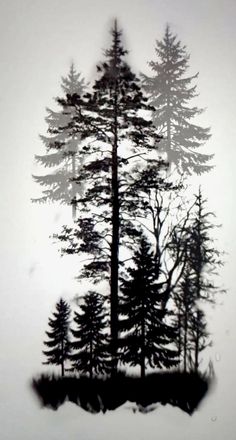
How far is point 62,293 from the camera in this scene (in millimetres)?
6438

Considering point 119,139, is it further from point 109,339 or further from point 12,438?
point 12,438

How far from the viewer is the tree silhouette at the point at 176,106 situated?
269 inches

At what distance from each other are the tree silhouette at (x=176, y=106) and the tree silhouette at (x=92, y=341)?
3.24m

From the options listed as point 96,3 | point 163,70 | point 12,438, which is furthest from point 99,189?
point 12,438

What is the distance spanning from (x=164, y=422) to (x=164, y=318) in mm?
2085

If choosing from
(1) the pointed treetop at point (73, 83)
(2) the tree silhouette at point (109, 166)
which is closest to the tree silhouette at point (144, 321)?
(2) the tree silhouette at point (109, 166)

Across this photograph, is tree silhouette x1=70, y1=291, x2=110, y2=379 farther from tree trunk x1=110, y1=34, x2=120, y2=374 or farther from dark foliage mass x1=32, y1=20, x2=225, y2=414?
tree trunk x1=110, y1=34, x2=120, y2=374

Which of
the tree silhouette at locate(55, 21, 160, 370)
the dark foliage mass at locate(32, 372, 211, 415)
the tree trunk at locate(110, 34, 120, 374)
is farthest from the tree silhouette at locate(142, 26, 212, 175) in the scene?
the dark foliage mass at locate(32, 372, 211, 415)

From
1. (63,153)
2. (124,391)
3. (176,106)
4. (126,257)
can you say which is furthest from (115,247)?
(176,106)

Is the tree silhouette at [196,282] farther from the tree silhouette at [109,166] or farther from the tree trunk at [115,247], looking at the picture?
the tree silhouette at [109,166]

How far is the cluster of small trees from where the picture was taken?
573cm

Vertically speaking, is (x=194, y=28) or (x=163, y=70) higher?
(x=194, y=28)

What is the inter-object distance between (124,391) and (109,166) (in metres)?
4.13

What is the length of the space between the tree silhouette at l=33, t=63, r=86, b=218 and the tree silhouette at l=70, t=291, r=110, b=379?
1.85 m
